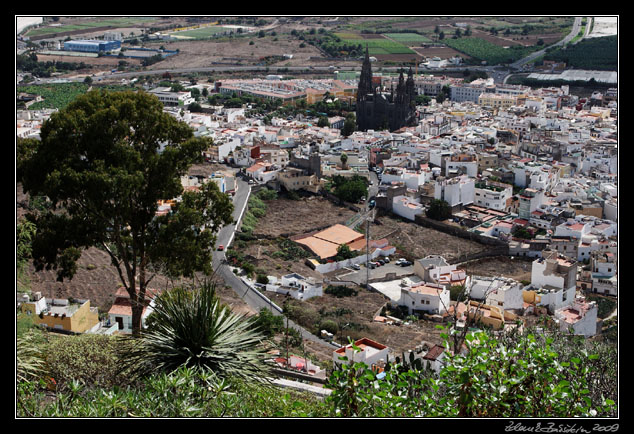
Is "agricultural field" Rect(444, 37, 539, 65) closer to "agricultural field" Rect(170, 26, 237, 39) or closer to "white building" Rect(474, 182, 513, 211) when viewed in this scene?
"agricultural field" Rect(170, 26, 237, 39)

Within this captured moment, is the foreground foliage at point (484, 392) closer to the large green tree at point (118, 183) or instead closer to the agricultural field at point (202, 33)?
the large green tree at point (118, 183)

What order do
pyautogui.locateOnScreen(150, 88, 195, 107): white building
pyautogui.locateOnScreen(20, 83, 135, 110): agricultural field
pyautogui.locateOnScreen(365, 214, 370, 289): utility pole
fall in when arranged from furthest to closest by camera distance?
pyautogui.locateOnScreen(150, 88, 195, 107): white building, pyautogui.locateOnScreen(20, 83, 135, 110): agricultural field, pyautogui.locateOnScreen(365, 214, 370, 289): utility pole

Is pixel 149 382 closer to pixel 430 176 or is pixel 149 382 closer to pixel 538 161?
pixel 430 176

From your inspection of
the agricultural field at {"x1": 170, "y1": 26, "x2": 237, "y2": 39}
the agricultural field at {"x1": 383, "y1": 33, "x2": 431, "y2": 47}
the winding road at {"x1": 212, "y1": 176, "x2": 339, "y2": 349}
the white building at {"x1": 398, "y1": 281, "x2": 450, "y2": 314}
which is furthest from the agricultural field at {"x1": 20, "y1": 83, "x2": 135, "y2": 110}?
the agricultural field at {"x1": 383, "y1": 33, "x2": 431, "y2": 47}

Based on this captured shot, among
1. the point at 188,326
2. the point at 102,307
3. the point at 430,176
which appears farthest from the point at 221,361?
the point at 430,176

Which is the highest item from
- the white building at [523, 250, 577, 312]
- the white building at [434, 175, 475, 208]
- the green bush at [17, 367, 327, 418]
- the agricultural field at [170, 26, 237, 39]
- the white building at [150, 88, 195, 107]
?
the agricultural field at [170, 26, 237, 39]

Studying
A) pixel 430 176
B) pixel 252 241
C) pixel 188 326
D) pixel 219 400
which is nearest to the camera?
pixel 219 400

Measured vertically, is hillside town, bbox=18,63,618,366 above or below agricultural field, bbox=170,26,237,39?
below
